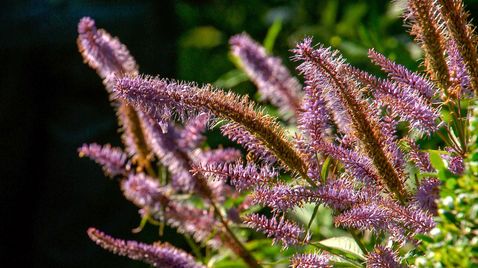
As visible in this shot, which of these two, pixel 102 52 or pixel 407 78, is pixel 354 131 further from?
pixel 102 52

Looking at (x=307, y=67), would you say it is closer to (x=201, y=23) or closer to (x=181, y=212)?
(x=181, y=212)

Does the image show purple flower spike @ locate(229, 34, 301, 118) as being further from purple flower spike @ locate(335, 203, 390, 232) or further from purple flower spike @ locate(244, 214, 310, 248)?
purple flower spike @ locate(335, 203, 390, 232)

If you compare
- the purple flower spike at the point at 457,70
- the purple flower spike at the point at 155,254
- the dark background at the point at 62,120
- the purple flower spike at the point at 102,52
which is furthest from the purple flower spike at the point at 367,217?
the dark background at the point at 62,120

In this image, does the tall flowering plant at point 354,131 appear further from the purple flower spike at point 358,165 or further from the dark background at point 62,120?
the dark background at point 62,120

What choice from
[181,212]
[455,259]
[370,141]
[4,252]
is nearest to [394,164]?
[370,141]

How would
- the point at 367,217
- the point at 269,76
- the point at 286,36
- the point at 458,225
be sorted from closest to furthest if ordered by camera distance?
the point at 458,225 → the point at 367,217 → the point at 269,76 → the point at 286,36

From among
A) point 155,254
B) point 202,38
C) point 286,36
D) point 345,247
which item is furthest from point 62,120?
point 345,247
